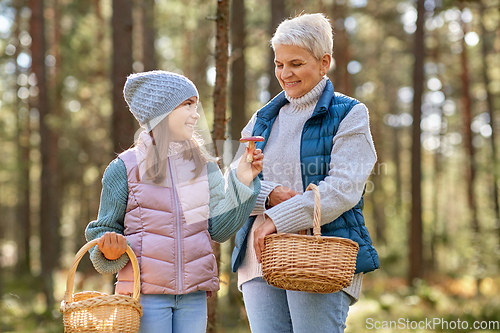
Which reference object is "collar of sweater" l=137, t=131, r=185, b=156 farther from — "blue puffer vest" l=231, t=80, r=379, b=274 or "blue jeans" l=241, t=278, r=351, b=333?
"blue jeans" l=241, t=278, r=351, b=333

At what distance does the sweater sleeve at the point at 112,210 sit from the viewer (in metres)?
2.35

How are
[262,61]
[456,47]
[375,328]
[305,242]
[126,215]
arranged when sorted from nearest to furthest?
[305,242] → [126,215] → [375,328] → [262,61] → [456,47]

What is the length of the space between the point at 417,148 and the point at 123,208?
10720 millimetres

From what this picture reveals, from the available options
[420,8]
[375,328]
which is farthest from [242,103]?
[420,8]

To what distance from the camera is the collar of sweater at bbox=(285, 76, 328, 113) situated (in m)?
2.59

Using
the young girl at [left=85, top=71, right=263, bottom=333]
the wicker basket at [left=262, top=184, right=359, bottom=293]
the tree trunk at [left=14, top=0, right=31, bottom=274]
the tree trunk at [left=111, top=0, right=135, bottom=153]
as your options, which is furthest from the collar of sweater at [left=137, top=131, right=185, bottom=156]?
the tree trunk at [left=14, top=0, right=31, bottom=274]

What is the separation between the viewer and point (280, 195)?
2465 millimetres

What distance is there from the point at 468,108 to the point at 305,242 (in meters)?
18.6

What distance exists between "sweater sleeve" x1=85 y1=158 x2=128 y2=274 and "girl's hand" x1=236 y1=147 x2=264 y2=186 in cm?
57

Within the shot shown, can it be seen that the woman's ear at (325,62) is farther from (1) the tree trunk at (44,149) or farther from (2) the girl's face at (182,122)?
(1) the tree trunk at (44,149)

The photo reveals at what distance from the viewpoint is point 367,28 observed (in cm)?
2119

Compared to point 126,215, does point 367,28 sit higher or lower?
higher

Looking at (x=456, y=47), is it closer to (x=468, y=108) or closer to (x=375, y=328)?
(x=468, y=108)

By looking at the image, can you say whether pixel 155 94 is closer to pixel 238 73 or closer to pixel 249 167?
pixel 249 167
